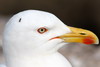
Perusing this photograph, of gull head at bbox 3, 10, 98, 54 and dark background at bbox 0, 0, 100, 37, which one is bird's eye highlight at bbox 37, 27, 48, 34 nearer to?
gull head at bbox 3, 10, 98, 54

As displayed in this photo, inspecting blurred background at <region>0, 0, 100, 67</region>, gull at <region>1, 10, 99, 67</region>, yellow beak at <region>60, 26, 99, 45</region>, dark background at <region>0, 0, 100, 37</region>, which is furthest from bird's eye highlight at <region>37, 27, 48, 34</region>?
dark background at <region>0, 0, 100, 37</region>

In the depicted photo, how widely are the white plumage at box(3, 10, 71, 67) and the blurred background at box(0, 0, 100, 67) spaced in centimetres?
249

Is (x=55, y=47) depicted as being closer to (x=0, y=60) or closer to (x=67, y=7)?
(x=0, y=60)

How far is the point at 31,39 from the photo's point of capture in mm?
2473

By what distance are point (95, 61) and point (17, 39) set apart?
2.62m

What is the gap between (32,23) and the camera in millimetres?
2459

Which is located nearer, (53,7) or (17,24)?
(17,24)

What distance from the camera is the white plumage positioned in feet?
8.07

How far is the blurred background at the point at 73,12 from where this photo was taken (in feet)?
16.9

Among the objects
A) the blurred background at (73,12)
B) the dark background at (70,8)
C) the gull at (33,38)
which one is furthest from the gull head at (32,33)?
→ the dark background at (70,8)

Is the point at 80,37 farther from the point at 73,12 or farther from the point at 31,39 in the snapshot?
Result: the point at 73,12

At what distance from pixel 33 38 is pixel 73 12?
315cm

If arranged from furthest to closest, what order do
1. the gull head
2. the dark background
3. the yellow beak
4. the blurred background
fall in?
the dark background
the blurred background
the yellow beak
the gull head

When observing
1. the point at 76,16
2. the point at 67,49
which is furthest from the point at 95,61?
the point at 76,16
